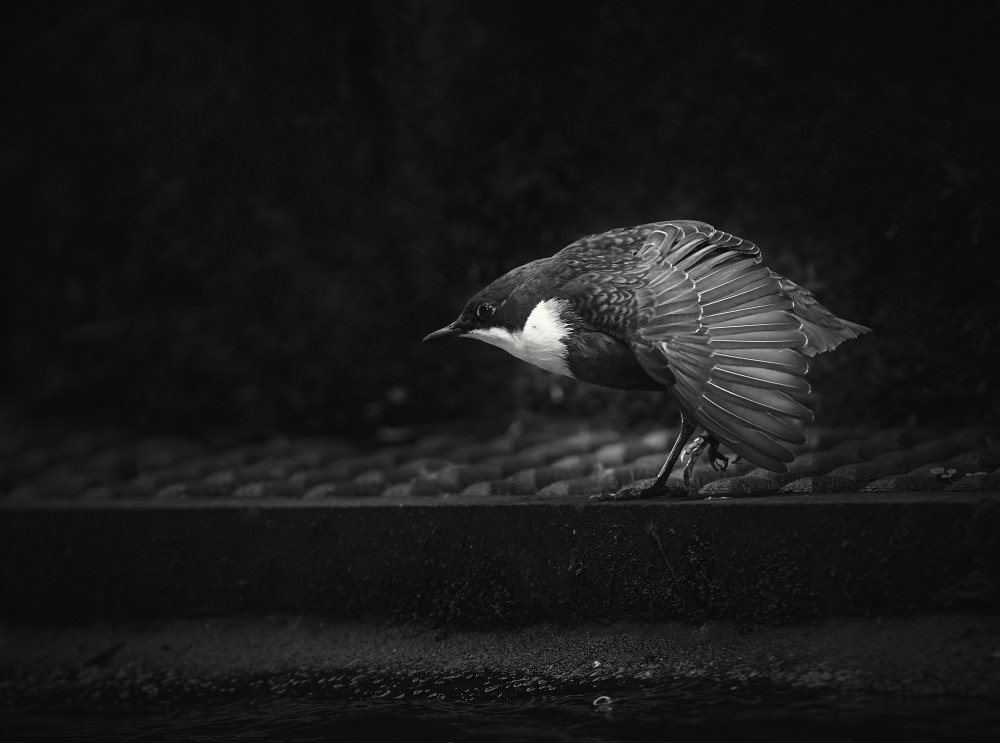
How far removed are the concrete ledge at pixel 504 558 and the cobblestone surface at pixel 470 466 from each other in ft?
0.70

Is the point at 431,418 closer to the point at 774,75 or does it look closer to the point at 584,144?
the point at 584,144

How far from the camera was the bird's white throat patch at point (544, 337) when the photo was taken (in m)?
3.08

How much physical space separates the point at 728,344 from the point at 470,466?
1.36 meters

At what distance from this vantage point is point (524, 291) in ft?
10.5

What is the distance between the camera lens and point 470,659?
306 cm

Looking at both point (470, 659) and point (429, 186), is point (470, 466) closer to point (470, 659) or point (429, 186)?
point (470, 659)

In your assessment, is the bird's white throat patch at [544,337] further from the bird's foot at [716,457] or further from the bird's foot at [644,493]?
the bird's foot at [716,457]

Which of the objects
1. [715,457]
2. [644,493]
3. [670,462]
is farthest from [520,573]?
[715,457]

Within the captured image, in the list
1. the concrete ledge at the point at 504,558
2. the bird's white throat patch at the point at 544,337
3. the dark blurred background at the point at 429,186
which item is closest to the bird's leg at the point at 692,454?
the concrete ledge at the point at 504,558

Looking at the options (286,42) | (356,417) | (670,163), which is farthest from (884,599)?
(286,42)

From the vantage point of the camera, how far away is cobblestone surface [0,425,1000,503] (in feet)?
10.2

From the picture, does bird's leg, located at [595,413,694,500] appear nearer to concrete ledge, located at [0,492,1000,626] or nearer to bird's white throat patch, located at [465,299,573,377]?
concrete ledge, located at [0,492,1000,626]

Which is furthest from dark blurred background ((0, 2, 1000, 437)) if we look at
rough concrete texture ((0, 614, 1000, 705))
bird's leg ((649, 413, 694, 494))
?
rough concrete texture ((0, 614, 1000, 705))

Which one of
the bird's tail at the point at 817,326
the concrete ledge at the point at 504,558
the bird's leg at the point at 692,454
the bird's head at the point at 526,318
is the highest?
the bird's head at the point at 526,318
